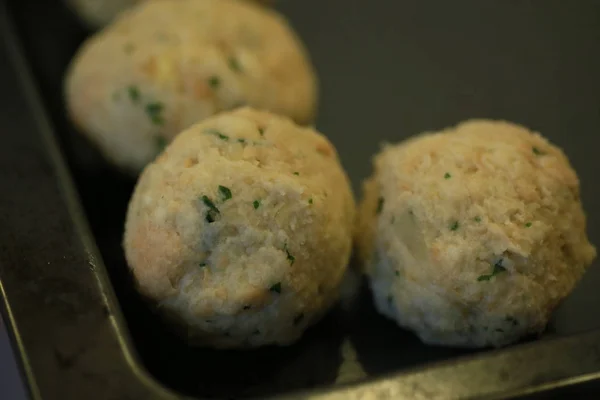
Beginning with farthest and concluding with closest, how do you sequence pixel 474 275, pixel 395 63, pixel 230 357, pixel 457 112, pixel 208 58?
pixel 395 63 < pixel 457 112 < pixel 208 58 < pixel 230 357 < pixel 474 275

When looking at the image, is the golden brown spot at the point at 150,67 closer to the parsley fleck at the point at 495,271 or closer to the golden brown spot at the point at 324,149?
the golden brown spot at the point at 324,149

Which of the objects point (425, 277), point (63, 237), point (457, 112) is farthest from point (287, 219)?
point (457, 112)

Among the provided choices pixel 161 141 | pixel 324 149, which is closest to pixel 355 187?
pixel 324 149

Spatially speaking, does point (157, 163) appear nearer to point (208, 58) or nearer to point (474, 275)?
point (208, 58)

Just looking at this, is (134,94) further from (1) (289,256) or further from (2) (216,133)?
(1) (289,256)

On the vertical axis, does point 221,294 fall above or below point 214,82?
below

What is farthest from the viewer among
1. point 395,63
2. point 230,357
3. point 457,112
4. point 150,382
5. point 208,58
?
point 395,63
